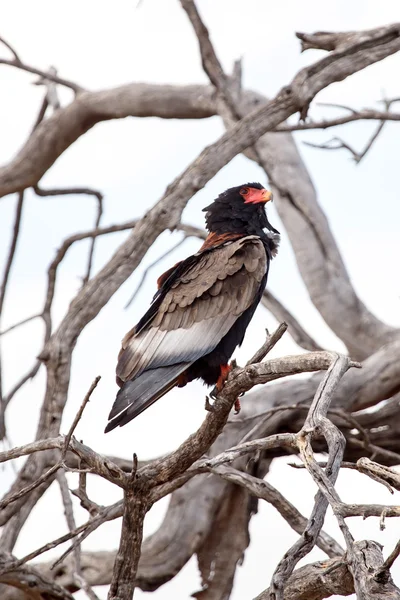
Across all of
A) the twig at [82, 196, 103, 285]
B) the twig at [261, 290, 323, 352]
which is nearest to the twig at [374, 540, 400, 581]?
the twig at [82, 196, 103, 285]

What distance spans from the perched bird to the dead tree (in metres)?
0.39

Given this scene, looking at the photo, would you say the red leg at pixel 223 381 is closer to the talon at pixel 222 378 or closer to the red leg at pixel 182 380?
the talon at pixel 222 378

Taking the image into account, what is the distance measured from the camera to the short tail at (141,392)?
351cm

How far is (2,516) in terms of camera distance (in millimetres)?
4301

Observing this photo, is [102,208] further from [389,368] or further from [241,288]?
[241,288]

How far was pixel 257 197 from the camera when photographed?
4.72 metres

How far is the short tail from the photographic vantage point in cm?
351

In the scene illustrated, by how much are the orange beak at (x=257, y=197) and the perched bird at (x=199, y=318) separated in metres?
0.29

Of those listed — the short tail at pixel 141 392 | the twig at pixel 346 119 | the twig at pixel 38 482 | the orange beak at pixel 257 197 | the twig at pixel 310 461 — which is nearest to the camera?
the twig at pixel 310 461

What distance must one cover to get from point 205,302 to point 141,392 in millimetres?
694

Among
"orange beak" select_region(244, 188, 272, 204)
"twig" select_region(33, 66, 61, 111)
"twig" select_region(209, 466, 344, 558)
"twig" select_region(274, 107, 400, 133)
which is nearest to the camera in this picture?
"twig" select_region(209, 466, 344, 558)

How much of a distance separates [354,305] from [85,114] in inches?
108

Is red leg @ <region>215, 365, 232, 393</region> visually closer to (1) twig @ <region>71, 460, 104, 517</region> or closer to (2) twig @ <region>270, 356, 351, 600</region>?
(1) twig @ <region>71, 460, 104, 517</region>

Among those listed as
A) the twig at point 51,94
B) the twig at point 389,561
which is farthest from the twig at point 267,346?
the twig at point 51,94
